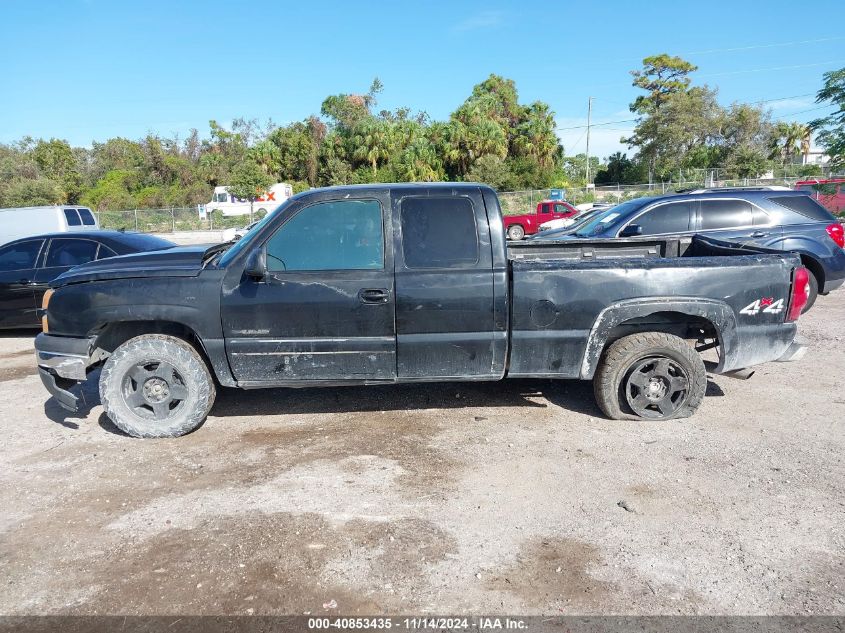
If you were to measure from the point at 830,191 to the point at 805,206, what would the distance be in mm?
18873

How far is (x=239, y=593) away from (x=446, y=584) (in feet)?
3.26

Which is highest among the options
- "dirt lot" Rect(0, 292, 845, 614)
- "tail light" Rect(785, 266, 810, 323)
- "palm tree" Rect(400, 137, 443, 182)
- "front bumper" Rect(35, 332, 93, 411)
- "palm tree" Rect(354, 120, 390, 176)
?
"palm tree" Rect(354, 120, 390, 176)

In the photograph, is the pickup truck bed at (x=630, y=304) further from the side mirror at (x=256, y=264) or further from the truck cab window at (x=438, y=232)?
the side mirror at (x=256, y=264)

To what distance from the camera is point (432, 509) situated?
3.46m

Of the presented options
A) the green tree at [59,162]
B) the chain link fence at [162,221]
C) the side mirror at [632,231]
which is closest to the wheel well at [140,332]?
the side mirror at [632,231]

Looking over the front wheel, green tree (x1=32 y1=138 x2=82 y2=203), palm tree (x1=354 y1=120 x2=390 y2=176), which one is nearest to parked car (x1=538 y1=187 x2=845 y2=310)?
the front wheel

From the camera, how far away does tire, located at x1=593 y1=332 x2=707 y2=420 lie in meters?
4.59

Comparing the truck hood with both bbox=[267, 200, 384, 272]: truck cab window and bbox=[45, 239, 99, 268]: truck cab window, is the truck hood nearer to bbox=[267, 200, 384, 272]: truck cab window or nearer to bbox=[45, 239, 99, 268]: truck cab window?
bbox=[267, 200, 384, 272]: truck cab window

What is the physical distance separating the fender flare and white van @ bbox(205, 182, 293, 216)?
4248 centimetres

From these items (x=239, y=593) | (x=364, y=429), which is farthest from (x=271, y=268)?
(x=239, y=593)

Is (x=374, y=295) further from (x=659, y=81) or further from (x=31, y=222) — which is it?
(x=659, y=81)

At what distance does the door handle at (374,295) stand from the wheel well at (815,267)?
6.46 metres

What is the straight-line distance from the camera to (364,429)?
4.68m

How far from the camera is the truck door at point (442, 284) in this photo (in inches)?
170
